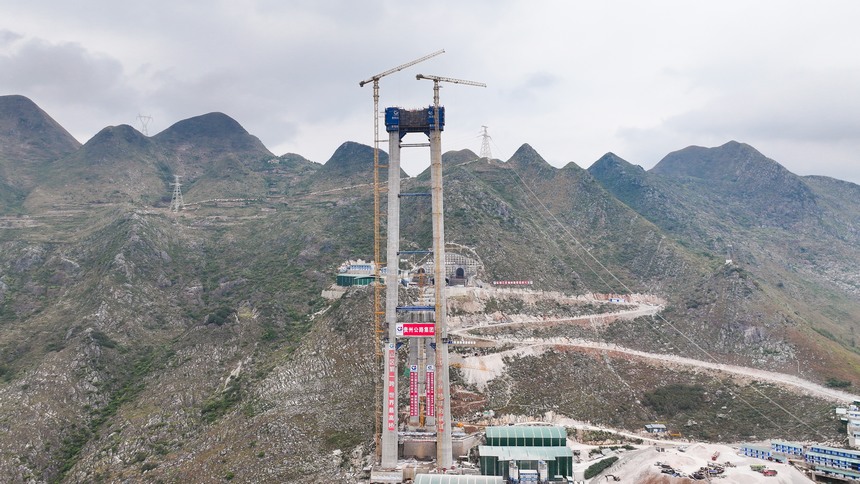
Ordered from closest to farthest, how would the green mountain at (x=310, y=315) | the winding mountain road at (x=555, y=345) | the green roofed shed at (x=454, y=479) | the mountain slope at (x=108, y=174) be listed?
1. the green roofed shed at (x=454, y=479)
2. the green mountain at (x=310, y=315)
3. the winding mountain road at (x=555, y=345)
4. the mountain slope at (x=108, y=174)

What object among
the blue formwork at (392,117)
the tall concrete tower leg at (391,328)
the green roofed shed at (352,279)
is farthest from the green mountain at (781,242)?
the blue formwork at (392,117)

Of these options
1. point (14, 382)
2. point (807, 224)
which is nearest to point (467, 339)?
point (14, 382)

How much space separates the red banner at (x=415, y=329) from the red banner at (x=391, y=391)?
1.79 m

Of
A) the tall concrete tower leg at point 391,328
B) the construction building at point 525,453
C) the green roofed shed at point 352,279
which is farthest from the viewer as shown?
the green roofed shed at point 352,279

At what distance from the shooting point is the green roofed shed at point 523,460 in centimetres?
6388

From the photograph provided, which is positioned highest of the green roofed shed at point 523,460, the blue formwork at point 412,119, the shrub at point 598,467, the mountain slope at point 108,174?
the mountain slope at point 108,174

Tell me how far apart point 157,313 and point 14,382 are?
1002 inches

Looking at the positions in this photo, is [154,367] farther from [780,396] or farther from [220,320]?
[780,396]

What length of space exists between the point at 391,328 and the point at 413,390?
9.33 meters

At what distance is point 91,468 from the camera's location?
71938 millimetres

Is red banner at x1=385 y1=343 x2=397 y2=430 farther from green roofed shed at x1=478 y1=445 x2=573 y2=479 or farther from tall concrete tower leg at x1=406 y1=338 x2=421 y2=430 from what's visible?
green roofed shed at x1=478 y1=445 x2=573 y2=479

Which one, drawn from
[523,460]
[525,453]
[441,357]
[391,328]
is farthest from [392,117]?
[523,460]

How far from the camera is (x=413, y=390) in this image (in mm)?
71312

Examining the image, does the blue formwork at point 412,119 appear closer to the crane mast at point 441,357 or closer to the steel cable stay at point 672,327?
the crane mast at point 441,357
